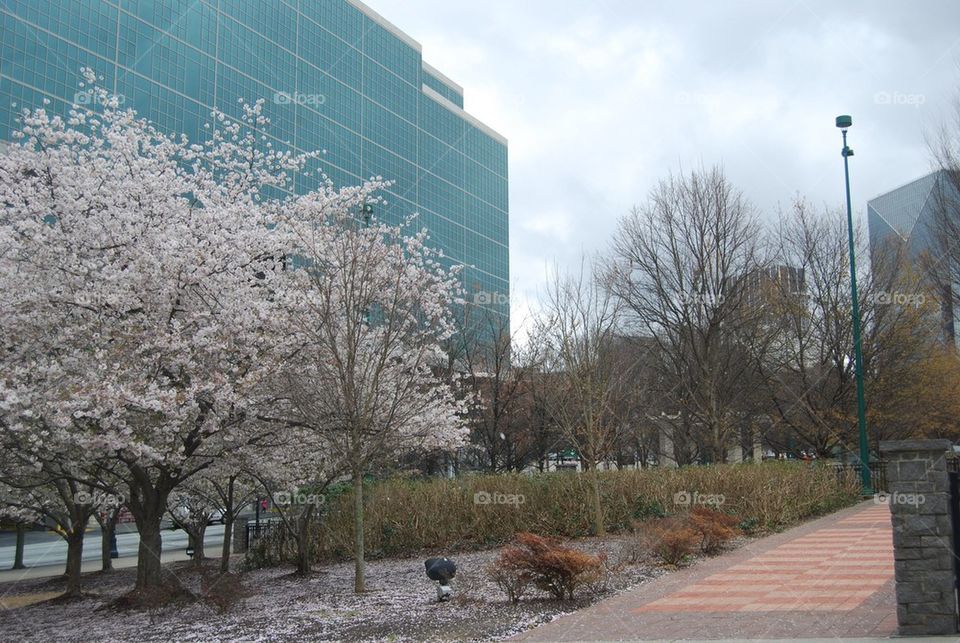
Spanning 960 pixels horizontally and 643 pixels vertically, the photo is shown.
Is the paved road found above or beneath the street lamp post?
beneath

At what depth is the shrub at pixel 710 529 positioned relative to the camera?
12664 mm

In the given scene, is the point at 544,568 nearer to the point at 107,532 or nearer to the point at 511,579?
the point at 511,579

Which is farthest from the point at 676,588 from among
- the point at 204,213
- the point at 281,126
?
the point at 281,126

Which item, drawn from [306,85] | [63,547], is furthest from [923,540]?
[306,85]

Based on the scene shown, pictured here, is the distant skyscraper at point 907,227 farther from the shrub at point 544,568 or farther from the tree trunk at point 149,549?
the tree trunk at point 149,549

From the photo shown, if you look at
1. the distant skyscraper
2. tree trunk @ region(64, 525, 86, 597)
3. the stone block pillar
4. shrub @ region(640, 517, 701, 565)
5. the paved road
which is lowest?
the paved road

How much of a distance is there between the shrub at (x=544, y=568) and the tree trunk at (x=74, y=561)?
9.98 m

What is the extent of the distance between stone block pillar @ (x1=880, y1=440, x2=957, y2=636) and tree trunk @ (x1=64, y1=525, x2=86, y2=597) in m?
14.4

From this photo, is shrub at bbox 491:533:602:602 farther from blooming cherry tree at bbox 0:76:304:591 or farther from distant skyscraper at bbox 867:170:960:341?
distant skyscraper at bbox 867:170:960:341

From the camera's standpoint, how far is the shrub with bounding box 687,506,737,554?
41.5ft

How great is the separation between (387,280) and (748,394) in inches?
698

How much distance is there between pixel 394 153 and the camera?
261 feet

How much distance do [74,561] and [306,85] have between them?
59.4 metres

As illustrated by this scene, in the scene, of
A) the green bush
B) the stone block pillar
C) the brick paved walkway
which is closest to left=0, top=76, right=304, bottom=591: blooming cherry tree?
the green bush
